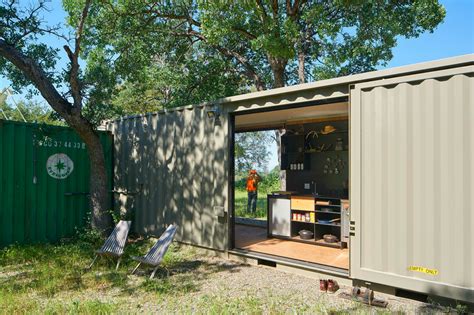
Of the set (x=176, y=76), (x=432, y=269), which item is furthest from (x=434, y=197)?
(x=176, y=76)

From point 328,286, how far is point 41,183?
20.5ft

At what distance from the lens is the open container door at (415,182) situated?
3820 mm

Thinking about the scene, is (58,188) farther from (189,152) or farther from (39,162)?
(189,152)

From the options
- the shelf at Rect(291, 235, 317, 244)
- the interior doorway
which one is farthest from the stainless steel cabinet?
the shelf at Rect(291, 235, 317, 244)

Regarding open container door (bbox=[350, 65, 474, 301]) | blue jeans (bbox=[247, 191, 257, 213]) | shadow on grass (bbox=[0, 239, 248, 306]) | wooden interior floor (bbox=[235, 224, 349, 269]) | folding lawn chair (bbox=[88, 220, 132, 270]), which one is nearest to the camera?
open container door (bbox=[350, 65, 474, 301])

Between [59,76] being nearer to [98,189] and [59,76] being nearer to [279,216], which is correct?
[98,189]

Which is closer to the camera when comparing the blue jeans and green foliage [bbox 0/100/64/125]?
the blue jeans

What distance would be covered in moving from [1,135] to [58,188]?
5.16ft

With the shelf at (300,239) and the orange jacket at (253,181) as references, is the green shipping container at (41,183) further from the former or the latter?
the orange jacket at (253,181)

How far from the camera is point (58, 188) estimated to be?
25.3 feet

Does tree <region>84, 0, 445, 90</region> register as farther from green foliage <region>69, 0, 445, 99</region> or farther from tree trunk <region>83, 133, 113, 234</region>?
tree trunk <region>83, 133, 113, 234</region>

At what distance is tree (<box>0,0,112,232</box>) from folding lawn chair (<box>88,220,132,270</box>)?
1.37m

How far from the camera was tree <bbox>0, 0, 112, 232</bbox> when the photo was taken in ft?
21.3

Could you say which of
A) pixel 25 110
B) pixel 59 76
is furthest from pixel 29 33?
pixel 25 110
